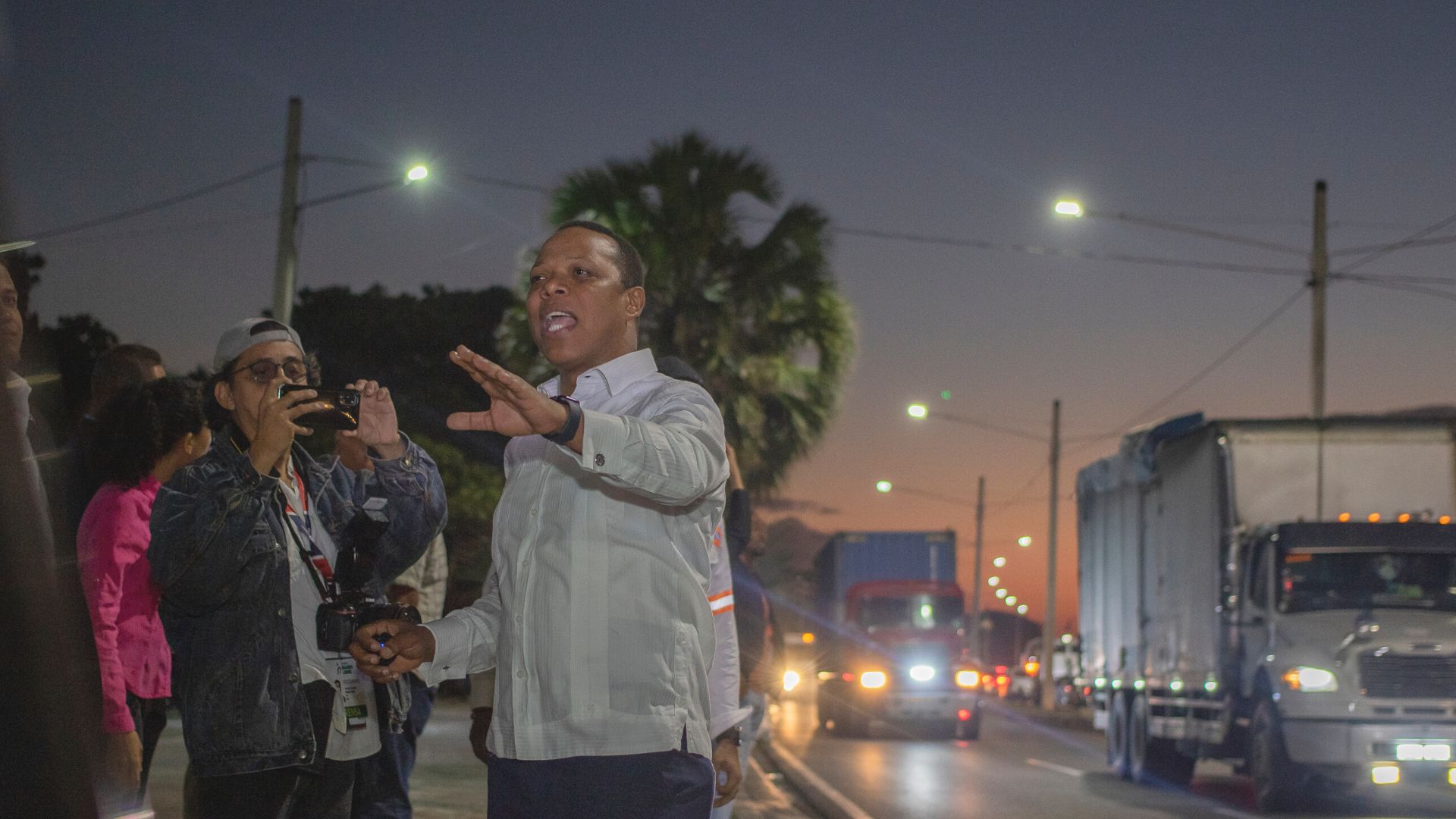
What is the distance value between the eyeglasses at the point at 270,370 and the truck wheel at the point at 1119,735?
48.4ft

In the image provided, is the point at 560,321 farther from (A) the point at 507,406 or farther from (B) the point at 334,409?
(B) the point at 334,409

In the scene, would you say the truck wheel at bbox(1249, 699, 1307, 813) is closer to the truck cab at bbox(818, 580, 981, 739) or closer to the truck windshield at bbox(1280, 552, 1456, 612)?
the truck windshield at bbox(1280, 552, 1456, 612)

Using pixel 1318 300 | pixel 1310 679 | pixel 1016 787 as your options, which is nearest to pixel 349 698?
pixel 1310 679

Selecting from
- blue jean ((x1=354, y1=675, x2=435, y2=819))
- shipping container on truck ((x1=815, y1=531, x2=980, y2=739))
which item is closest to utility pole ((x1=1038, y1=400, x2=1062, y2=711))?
shipping container on truck ((x1=815, y1=531, x2=980, y2=739))

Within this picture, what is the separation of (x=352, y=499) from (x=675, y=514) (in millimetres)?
1559

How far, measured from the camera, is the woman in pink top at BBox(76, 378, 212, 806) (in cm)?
477

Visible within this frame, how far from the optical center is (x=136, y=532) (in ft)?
16.1

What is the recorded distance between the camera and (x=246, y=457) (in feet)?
12.9

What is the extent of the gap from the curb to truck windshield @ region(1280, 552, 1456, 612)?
405 centimetres

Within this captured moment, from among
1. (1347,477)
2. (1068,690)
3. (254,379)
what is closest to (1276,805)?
(1347,477)

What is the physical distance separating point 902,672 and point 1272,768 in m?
12.2

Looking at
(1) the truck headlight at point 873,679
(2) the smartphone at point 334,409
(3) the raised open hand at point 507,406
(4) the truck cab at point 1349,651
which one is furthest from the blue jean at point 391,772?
(1) the truck headlight at point 873,679

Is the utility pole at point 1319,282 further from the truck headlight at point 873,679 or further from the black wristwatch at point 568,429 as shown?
the black wristwatch at point 568,429

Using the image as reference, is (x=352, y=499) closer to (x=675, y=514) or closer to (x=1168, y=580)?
(x=675, y=514)
